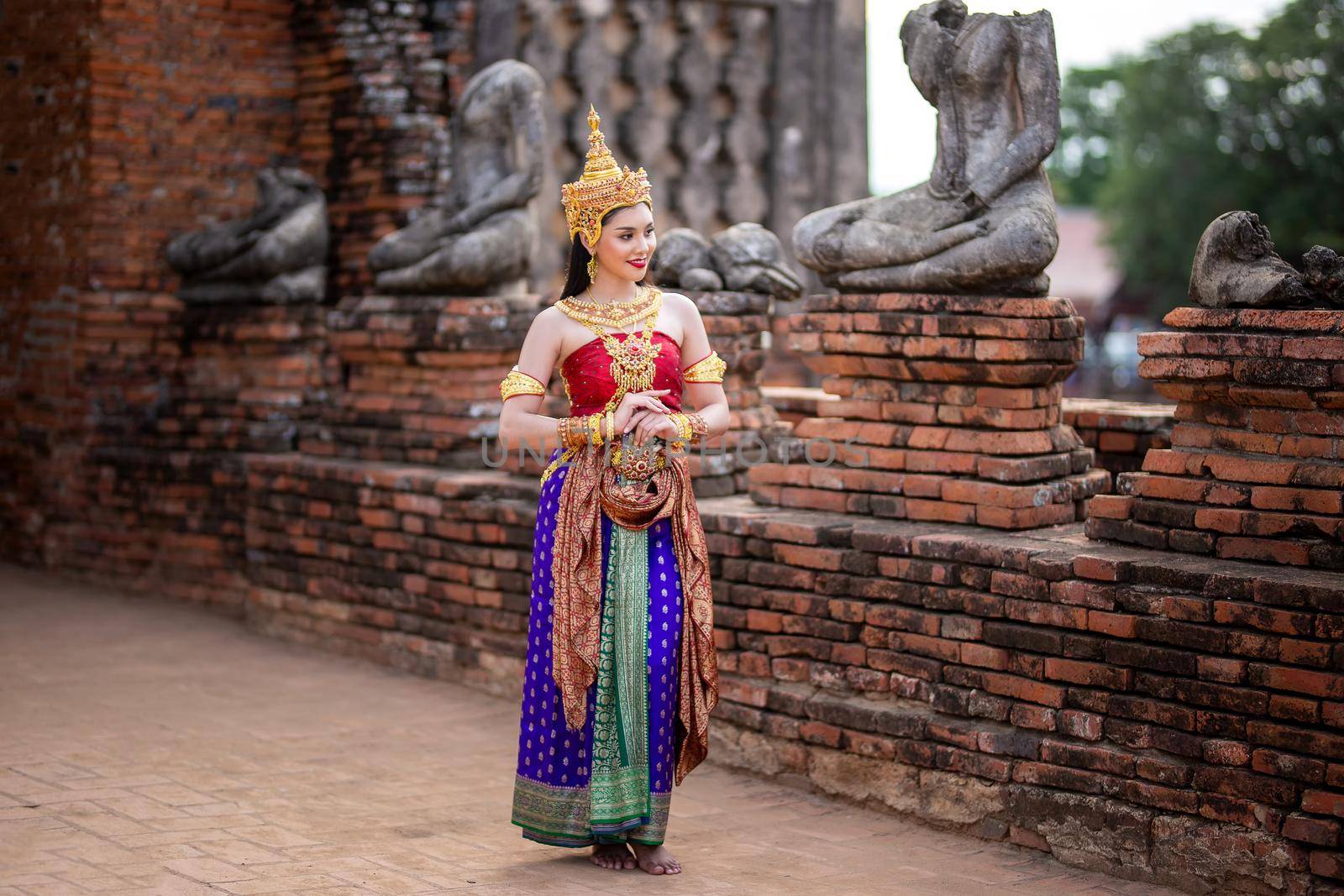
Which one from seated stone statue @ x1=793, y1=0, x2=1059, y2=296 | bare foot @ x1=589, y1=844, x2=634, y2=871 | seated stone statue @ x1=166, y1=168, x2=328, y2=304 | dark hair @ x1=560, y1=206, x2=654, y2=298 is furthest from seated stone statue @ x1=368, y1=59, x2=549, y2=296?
bare foot @ x1=589, y1=844, x2=634, y2=871

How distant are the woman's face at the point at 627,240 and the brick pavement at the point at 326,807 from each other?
1747 millimetres

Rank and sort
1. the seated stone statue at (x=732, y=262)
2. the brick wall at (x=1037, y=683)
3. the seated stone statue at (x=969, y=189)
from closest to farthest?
the brick wall at (x=1037, y=683), the seated stone statue at (x=969, y=189), the seated stone statue at (x=732, y=262)

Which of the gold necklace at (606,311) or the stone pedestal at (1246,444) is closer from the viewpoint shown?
the stone pedestal at (1246,444)

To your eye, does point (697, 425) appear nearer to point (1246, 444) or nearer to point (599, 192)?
point (599, 192)

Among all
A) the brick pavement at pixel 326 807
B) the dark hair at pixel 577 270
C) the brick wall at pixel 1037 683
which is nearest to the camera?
the brick wall at pixel 1037 683

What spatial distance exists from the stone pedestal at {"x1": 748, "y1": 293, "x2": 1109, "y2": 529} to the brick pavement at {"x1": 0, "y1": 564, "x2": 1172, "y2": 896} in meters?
1.09

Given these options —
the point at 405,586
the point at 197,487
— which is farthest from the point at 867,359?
the point at 197,487

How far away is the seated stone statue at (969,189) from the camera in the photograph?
5551 mm

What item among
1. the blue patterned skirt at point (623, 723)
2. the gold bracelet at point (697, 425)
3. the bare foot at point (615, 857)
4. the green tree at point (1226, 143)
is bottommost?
the bare foot at point (615, 857)

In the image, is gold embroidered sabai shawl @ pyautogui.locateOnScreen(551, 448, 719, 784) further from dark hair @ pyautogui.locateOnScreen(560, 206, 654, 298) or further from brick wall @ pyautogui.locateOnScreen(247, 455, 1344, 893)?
brick wall @ pyautogui.locateOnScreen(247, 455, 1344, 893)

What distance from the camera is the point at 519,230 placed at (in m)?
7.61

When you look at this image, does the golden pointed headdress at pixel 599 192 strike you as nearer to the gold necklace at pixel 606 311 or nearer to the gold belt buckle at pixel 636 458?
the gold necklace at pixel 606 311

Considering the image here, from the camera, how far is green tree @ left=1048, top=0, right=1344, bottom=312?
27.7 m

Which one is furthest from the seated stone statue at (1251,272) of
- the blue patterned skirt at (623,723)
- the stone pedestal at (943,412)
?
the blue patterned skirt at (623,723)
